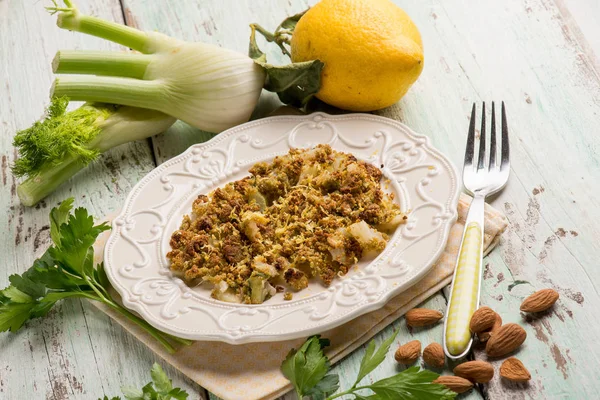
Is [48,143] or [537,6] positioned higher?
[537,6]

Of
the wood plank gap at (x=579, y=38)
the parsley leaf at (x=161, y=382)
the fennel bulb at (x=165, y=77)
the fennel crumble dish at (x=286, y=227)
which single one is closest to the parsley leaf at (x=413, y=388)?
the fennel crumble dish at (x=286, y=227)

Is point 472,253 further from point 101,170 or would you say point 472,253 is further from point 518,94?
point 101,170

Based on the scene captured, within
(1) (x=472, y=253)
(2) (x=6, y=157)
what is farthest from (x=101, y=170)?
(1) (x=472, y=253)

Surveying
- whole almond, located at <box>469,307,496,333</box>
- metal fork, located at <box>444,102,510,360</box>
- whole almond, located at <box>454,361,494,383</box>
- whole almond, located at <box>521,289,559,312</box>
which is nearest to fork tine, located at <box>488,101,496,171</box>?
metal fork, located at <box>444,102,510,360</box>

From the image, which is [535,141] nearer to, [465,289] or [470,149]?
[470,149]

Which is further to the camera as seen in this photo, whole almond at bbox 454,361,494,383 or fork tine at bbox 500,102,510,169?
fork tine at bbox 500,102,510,169

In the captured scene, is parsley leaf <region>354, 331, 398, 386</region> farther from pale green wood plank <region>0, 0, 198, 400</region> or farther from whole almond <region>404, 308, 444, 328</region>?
pale green wood plank <region>0, 0, 198, 400</region>

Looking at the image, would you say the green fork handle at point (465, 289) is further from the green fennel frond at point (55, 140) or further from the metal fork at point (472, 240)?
the green fennel frond at point (55, 140)
